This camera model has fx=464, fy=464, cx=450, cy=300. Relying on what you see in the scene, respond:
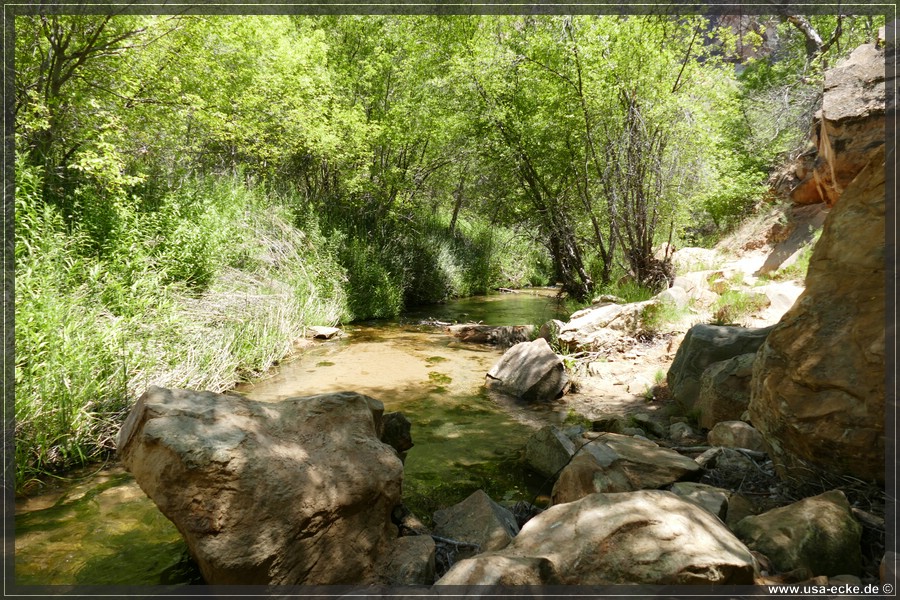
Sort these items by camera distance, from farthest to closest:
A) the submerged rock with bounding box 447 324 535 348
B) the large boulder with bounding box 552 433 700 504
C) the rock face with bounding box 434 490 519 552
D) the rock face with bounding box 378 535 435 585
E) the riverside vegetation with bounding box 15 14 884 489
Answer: the submerged rock with bounding box 447 324 535 348 < the riverside vegetation with bounding box 15 14 884 489 < the large boulder with bounding box 552 433 700 504 < the rock face with bounding box 434 490 519 552 < the rock face with bounding box 378 535 435 585

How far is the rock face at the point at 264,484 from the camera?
2.16m

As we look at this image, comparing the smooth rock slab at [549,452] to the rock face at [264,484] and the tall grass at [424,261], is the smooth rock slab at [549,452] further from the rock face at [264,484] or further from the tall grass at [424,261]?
the tall grass at [424,261]

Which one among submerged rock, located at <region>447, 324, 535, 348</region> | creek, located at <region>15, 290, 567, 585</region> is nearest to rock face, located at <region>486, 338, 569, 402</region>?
creek, located at <region>15, 290, 567, 585</region>

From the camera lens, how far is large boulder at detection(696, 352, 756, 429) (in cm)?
433

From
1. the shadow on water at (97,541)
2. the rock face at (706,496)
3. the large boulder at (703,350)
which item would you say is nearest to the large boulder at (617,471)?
the rock face at (706,496)

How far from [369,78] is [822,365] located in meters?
14.1

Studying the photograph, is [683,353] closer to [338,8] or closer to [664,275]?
[664,275]

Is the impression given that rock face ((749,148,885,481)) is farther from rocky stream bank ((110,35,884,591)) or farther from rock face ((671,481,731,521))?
rock face ((671,481,731,521))

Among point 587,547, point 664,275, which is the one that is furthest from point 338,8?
point 587,547

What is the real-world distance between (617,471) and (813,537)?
3.63 ft

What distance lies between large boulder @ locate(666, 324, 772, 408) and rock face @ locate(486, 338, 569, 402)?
154 centimetres

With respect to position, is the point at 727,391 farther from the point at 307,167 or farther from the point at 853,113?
the point at 307,167

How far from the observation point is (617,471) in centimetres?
308

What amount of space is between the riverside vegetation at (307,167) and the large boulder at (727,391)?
4.76 meters
